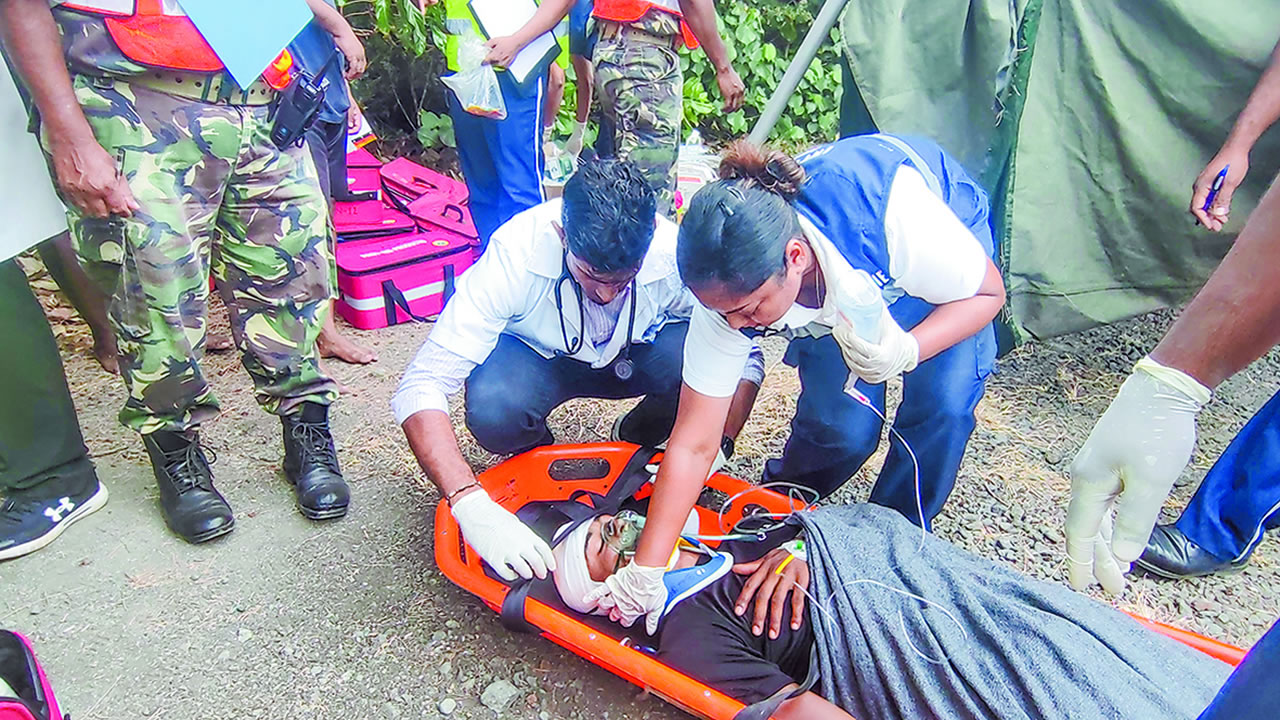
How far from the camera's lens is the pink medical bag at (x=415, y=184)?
3811 mm

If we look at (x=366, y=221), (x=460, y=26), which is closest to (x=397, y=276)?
(x=366, y=221)

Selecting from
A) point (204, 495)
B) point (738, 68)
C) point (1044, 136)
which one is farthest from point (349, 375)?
point (738, 68)

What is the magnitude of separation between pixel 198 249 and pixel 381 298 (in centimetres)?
133

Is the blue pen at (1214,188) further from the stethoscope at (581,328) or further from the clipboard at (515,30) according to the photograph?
the clipboard at (515,30)

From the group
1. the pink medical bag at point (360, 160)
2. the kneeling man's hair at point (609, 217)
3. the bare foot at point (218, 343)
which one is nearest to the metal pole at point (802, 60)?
the kneeling man's hair at point (609, 217)

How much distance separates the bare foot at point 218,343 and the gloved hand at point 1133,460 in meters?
2.91

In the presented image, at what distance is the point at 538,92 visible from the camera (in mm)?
3238

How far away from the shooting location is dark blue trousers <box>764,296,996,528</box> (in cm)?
208

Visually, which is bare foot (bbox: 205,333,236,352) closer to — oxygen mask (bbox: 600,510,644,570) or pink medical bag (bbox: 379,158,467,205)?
pink medical bag (bbox: 379,158,467,205)

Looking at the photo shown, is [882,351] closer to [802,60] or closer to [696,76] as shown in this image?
[802,60]

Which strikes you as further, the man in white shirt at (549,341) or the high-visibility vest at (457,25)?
the high-visibility vest at (457,25)

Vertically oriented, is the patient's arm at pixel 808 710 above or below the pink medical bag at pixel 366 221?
below

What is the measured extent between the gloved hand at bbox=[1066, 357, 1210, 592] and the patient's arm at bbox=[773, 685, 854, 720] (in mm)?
494

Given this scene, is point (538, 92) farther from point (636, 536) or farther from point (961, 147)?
point (636, 536)
